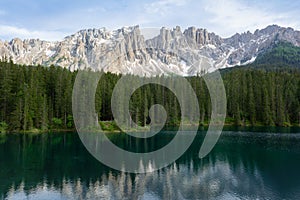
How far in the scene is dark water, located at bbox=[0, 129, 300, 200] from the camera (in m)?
25.9

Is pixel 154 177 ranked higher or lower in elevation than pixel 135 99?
lower

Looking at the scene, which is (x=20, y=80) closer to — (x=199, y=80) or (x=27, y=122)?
(x=27, y=122)

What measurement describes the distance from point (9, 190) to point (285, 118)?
9993 cm

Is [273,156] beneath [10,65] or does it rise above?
beneath

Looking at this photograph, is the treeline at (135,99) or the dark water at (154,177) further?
the treeline at (135,99)

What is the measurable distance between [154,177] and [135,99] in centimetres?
5930

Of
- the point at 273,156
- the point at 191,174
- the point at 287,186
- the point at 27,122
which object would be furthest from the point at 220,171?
the point at 27,122

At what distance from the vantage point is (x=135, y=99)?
3548 inches

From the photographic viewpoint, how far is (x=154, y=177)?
3175 centimetres

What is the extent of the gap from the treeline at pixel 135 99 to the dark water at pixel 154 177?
28123 millimetres

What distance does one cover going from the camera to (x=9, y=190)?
25.7 m

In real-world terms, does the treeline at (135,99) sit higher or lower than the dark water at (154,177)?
higher

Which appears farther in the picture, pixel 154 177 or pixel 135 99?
pixel 135 99

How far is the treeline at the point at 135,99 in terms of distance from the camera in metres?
73.4
